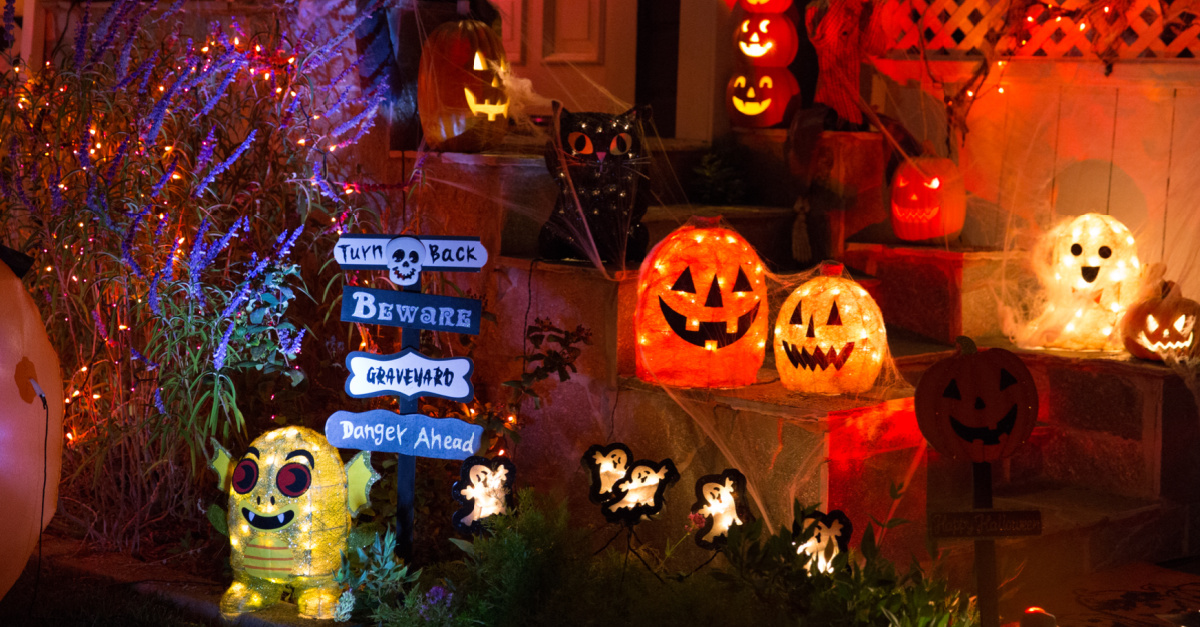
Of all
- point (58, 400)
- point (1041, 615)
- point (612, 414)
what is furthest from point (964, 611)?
point (58, 400)

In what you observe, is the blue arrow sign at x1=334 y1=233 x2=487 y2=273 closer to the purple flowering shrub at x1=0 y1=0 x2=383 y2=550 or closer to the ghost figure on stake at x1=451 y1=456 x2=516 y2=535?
the purple flowering shrub at x1=0 y1=0 x2=383 y2=550

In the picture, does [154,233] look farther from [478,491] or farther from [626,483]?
[626,483]

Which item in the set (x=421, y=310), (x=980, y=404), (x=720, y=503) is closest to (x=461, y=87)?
(x=421, y=310)

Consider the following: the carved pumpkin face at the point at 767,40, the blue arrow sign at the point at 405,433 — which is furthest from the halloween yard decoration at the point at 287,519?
the carved pumpkin face at the point at 767,40

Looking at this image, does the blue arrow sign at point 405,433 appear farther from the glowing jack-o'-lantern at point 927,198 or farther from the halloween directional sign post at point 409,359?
the glowing jack-o'-lantern at point 927,198

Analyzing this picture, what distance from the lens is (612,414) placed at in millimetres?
5203

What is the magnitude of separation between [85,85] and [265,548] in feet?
7.28

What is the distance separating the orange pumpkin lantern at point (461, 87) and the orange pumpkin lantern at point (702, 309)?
4.53ft

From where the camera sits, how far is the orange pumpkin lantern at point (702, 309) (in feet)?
15.8

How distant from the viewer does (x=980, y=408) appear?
382cm

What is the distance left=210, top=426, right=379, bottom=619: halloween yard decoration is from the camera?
14.1ft

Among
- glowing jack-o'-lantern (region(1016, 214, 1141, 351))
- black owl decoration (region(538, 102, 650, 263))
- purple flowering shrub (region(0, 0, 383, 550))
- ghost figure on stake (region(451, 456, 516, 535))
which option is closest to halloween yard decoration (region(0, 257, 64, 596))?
purple flowering shrub (region(0, 0, 383, 550))

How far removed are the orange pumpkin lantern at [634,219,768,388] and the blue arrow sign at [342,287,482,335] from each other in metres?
0.87

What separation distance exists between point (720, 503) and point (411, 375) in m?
1.21
